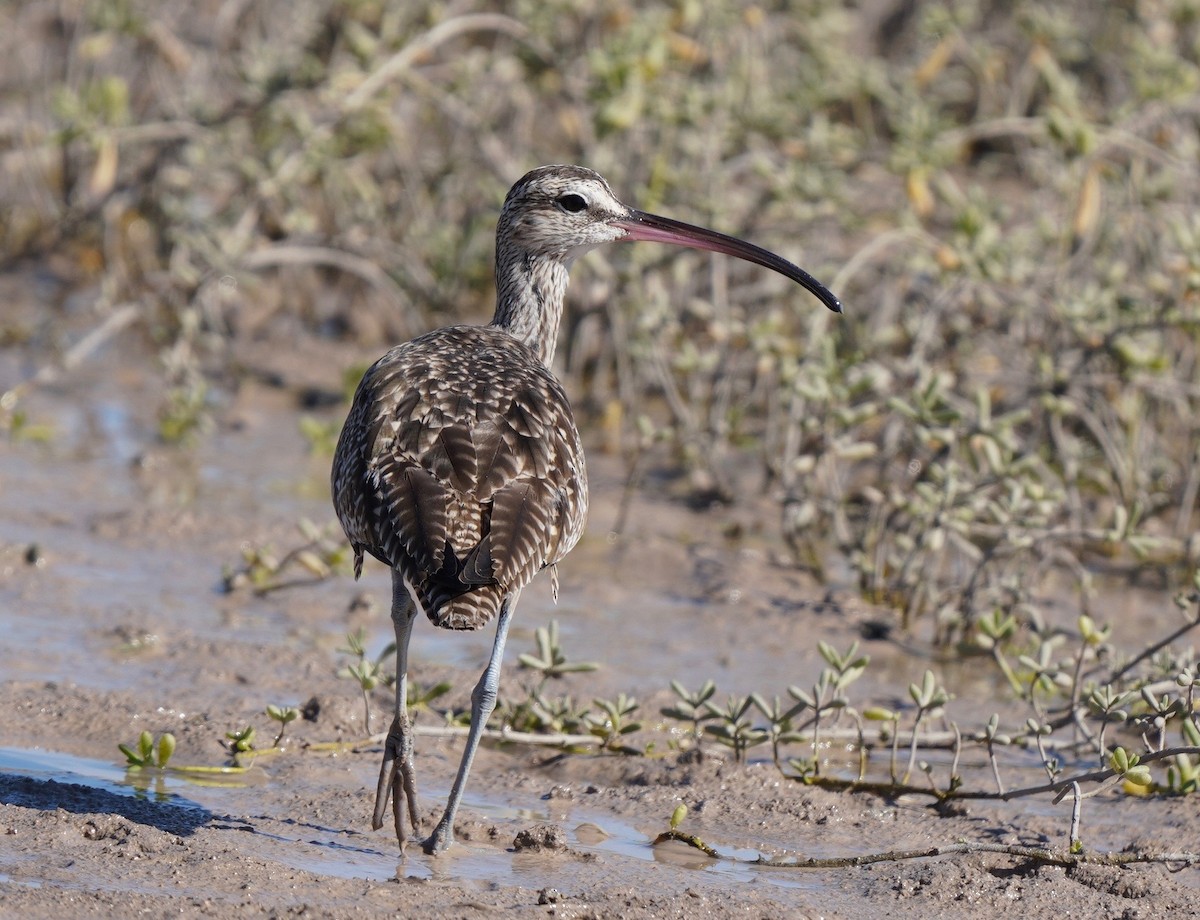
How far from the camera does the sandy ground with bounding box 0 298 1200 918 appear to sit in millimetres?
4457

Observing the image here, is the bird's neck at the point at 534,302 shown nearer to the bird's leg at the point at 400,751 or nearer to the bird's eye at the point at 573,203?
the bird's eye at the point at 573,203

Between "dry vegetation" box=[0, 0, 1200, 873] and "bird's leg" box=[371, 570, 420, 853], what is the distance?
1.15m

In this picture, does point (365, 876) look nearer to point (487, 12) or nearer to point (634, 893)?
point (634, 893)

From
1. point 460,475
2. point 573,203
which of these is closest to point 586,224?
point 573,203

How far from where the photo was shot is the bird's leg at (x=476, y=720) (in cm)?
479

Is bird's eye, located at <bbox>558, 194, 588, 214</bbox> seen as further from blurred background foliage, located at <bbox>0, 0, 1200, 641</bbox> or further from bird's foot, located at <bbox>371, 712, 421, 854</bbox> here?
bird's foot, located at <bbox>371, 712, 421, 854</bbox>

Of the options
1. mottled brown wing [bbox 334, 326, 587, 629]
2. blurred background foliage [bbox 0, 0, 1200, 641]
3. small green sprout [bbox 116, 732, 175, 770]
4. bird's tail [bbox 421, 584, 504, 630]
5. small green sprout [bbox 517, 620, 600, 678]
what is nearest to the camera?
bird's tail [bbox 421, 584, 504, 630]

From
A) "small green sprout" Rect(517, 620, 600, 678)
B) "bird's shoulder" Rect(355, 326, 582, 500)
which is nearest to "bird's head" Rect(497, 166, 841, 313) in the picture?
"bird's shoulder" Rect(355, 326, 582, 500)

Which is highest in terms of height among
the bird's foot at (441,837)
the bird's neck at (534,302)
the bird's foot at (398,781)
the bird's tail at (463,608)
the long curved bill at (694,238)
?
the long curved bill at (694,238)

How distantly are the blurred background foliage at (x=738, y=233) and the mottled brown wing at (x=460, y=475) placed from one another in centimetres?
205

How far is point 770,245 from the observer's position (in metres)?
9.08

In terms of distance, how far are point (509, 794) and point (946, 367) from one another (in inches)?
145

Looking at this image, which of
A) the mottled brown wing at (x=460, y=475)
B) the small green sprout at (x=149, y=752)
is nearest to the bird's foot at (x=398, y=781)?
the mottled brown wing at (x=460, y=475)

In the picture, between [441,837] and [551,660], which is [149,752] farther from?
[551,660]
